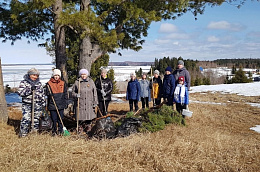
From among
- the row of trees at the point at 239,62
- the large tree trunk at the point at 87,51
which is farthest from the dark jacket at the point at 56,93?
the row of trees at the point at 239,62

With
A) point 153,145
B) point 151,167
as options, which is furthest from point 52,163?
point 153,145

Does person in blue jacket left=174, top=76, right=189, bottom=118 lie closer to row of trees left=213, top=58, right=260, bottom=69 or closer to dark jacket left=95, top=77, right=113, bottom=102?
dark jacket left=95, top=77, right=113, bottom=102

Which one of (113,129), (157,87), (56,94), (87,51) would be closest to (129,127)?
(113,129)

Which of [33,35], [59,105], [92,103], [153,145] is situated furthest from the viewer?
[33,35]

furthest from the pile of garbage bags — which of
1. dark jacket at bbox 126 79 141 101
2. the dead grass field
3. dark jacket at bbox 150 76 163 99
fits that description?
dark jacket at bbox 150 76 163 99

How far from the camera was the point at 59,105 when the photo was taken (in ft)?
17.3

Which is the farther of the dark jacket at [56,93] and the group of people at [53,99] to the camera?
the dark jacket at [56,93]

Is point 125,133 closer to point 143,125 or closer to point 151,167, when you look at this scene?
point 143,125

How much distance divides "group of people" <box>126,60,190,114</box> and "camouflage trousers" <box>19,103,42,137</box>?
11.5 feet

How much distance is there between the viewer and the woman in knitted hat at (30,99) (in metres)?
4.85

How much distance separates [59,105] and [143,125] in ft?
6.65

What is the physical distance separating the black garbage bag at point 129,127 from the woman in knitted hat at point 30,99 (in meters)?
1.87

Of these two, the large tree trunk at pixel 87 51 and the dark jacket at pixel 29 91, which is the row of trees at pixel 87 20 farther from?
the dark jacket at pixel 29 91

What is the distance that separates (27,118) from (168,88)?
400cm
